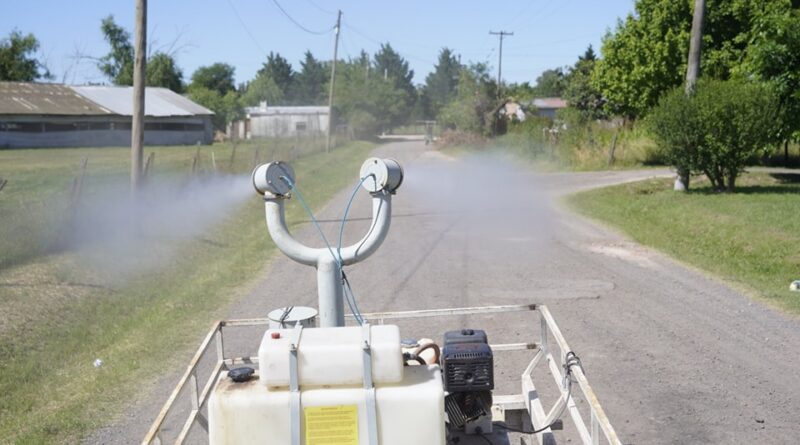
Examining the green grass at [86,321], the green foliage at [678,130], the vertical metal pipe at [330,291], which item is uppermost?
the green foliage at [678,130]

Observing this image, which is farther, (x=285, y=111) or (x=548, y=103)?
(x=548, y=103)

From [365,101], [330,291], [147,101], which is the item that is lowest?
[330,291]

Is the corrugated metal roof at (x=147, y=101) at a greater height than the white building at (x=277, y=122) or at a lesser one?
greater

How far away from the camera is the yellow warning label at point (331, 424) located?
3229 millimetres

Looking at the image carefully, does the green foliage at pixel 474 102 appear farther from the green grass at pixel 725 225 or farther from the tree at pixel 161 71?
the tree at pixel 161 71

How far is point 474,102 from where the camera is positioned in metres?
52.7

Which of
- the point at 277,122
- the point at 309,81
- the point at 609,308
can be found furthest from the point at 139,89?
the point at 309,81

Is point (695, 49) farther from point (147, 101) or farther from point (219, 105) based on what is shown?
point (219, 105)

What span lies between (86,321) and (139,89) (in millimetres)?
6392

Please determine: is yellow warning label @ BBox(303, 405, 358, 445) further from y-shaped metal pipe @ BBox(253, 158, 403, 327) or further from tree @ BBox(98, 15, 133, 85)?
tree @ BBox(98, 15, 133, 85)

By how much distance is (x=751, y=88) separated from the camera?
2005 centimetres

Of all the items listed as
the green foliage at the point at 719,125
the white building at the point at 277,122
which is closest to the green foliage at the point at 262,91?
the white building at the point at 277,122

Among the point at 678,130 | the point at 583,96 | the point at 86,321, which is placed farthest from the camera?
the point at 583,96

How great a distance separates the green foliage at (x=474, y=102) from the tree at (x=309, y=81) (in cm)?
8531
